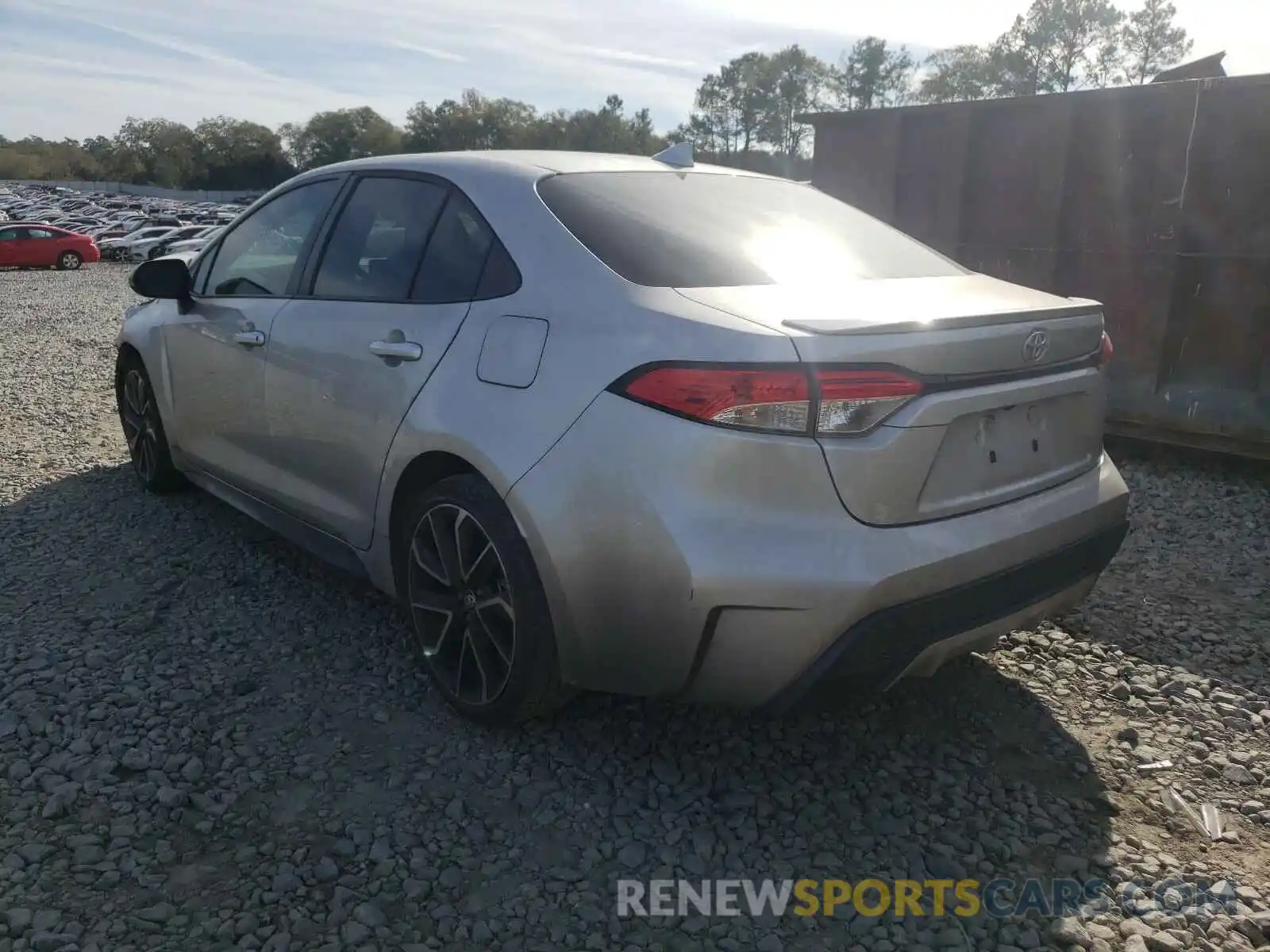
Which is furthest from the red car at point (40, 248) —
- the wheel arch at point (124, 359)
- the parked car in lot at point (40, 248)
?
the wheel arch at point (124, 359)

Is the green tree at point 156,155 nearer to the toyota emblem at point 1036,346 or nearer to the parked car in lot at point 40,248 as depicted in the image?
the parked car in lot at point 40,248

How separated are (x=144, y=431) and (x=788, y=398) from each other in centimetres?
399

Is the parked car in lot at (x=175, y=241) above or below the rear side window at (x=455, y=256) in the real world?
below

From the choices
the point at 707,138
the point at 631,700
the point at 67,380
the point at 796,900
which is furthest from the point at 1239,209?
the point at 707,138

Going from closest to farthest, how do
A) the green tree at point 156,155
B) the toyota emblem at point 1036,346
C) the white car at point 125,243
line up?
1. the toyota emblem at point 1036,346
2. the white car at point 125,243
3. the green tree at point 156,155

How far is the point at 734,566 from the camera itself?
2215mm

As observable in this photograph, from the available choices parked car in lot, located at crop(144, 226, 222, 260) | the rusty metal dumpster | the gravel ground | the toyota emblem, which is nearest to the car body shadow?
the gravel ground

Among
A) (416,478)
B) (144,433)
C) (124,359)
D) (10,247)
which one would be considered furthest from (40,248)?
(416,478)

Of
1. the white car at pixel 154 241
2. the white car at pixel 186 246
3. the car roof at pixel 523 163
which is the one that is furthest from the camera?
the white car at pixel 154 241

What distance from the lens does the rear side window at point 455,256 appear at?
9.54 feet

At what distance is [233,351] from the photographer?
3.90 metres

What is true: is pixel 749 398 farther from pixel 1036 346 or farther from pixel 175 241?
pixel 175 241

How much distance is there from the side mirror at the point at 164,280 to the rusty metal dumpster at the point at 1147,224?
507 centimetres

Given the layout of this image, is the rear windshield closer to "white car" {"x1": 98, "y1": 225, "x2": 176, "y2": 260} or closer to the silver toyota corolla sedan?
the silver toyota corolla sedan
